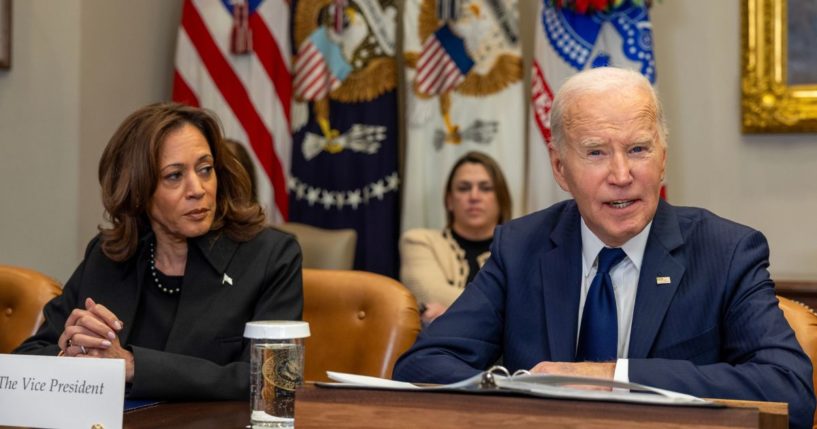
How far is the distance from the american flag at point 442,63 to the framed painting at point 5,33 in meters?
1.87

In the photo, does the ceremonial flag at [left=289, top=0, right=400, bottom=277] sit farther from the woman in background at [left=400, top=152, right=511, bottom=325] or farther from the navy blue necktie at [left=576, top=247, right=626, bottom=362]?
the navy blue necktie at [left=576, top=247, right=626, bottom=362]

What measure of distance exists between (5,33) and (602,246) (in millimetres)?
3290

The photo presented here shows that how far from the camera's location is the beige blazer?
4859 millimetres

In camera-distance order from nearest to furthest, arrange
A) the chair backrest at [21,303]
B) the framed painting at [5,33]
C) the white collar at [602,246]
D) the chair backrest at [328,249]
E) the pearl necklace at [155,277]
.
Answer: the white collar at [602,246]
the pearl necklace at [155,277]
the chair backrest at [21,303]
the framed painting at [5,33]
the chair backrest at [328,249]

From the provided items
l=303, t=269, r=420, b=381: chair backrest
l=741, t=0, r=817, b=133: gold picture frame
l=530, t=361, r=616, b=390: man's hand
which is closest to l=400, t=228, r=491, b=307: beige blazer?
l=741, t=0, r=817, b=133: gold picture frame

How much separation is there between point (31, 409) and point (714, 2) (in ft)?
13.9

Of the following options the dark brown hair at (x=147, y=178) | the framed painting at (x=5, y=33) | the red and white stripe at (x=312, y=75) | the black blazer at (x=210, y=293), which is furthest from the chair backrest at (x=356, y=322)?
the red and white stripe at (x=312, y=75)

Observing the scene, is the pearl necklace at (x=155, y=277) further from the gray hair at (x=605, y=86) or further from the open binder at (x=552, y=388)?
the open binder at (x=552, y=388)

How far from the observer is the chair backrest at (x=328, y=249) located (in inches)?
186


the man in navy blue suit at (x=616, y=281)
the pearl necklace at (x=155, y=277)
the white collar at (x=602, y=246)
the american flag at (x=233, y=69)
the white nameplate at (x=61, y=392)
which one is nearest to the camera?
the white nameplate at (x=61, y=392)

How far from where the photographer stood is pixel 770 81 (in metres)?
5.04

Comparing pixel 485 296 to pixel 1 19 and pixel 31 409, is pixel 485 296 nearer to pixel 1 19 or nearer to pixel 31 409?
pixel 31 409

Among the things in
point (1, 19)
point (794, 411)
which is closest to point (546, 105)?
point (1, 19)

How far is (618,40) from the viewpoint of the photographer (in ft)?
15.6
